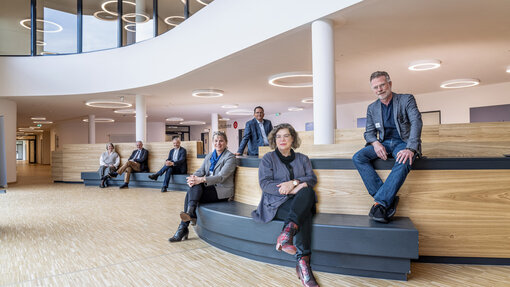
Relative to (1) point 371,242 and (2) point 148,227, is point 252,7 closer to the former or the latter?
(2) point 148,227

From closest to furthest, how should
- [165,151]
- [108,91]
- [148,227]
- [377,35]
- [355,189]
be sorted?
[355,189] → [148,227] → [377,35] → [165,151] → [108,91]

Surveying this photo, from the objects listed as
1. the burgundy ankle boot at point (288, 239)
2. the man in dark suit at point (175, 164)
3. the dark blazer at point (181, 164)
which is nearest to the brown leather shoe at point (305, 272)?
the burgundy ankle boot at point (288, 239)

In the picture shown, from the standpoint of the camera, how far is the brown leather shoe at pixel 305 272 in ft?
8.14

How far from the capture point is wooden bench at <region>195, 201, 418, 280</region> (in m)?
2.49

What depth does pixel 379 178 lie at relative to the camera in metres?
2.89

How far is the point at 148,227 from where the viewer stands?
453 centimetres

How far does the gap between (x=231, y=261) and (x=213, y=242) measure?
1.82ft

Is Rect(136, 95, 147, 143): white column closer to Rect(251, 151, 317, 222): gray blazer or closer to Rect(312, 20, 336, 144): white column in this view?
Rect(312, 20, 336, 144): white column

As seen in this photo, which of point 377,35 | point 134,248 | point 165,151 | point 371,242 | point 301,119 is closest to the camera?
point 371,242

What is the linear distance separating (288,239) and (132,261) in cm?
160

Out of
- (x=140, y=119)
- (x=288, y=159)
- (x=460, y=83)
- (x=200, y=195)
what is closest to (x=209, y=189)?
(x=200, y=195)

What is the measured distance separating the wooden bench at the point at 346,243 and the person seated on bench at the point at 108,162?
7891 millimetres

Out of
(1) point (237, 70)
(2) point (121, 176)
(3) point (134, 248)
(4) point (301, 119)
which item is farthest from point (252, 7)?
(4) point (301, 119)

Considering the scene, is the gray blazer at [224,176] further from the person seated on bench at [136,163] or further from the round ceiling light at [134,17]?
the round ceiling light at [134,17]
